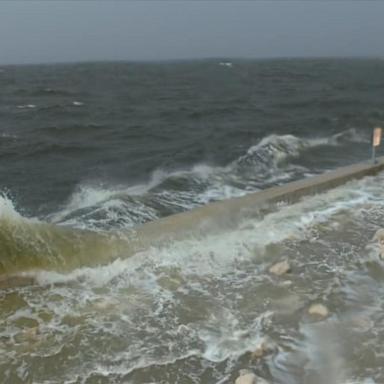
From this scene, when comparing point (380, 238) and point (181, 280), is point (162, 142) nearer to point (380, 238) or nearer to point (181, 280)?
point (380, 238)

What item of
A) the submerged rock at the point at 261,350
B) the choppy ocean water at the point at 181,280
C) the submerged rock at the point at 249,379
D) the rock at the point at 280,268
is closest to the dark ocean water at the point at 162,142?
the choppy ocean water at the point at 181,280

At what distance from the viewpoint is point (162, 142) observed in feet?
61.6

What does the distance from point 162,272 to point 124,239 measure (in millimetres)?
888

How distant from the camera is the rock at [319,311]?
19.6 ft

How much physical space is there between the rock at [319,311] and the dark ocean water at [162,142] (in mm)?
4802

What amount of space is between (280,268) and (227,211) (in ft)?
6.91

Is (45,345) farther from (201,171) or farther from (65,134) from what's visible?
(65,134)

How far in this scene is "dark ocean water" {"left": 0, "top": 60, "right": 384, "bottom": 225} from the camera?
12727mm

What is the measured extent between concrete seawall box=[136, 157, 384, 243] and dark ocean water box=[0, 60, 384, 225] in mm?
1840

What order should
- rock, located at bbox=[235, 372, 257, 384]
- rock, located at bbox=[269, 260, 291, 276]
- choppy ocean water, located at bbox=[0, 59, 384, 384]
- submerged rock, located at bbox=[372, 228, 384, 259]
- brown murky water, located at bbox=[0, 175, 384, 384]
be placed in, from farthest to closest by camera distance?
submerged rock, located at bbox=[372, 228, 384, 259] < rock, located at bbox=[269, 260, 291, 276] < choppy ocean water, located at bbox=[0, 59, 384, 384] < brown murky water, located at bbox=[0, 175, 384, 384] < rock, located at bbox=[235, 372, 257, 384]

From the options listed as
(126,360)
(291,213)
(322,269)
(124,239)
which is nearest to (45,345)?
(126,360)

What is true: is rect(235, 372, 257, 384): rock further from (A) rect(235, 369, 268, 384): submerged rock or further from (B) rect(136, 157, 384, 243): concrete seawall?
(B) rect(136, 157, 384, 243): concrete seawall

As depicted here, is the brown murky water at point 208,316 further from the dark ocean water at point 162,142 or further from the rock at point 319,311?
the dark ocean water at point 162,142

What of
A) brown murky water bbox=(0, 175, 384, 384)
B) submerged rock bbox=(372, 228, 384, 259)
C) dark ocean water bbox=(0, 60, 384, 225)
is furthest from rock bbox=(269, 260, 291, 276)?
dark ocean water bbox=(0, 60, 384, 225)
